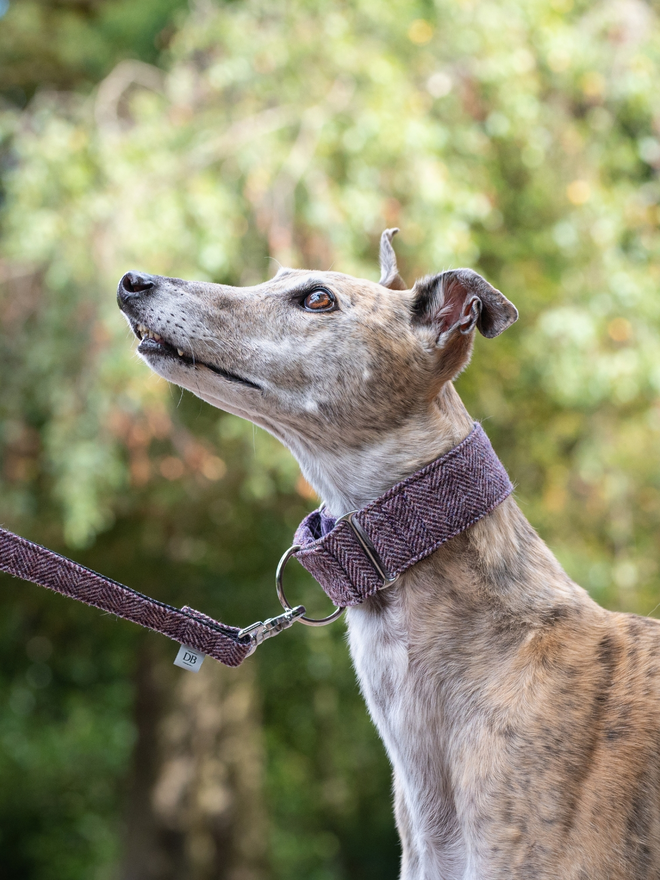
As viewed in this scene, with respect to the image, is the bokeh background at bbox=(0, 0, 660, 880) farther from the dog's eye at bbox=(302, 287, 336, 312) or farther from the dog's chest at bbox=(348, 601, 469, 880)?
the dog's chest at bbox=(348, 601, 469, 880)

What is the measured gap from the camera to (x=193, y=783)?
437 inches

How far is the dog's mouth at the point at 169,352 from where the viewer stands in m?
2.58

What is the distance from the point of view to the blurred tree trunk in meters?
11.0

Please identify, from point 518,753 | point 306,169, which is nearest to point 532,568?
point 518,753

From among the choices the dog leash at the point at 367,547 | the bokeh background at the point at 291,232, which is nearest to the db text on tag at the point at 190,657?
the dog leash at the point at 367,547

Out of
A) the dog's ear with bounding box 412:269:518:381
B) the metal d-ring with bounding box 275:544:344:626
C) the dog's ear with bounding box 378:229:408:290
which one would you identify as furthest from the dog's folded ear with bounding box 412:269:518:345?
the metal d-ring with bounding box 275:544:344:626

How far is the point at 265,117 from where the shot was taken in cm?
640

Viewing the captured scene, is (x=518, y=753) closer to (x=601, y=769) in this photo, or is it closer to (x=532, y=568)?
(x=601, y=769)

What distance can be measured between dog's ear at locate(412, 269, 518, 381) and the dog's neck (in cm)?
12

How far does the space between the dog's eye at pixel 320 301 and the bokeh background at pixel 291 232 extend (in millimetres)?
2239

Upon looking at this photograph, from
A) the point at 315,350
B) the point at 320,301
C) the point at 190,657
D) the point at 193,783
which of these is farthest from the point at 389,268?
the point at 193,783

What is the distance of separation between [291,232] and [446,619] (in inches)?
173

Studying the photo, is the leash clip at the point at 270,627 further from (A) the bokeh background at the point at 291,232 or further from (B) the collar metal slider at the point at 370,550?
(A) the bokeh background at the point at 291,232

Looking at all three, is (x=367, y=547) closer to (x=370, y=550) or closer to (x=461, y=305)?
(x=370, y=550)
